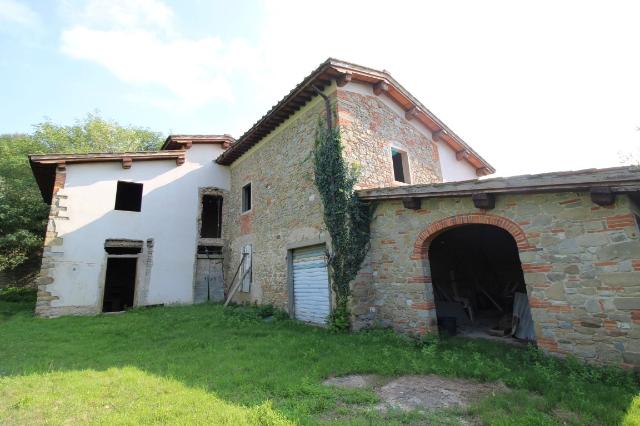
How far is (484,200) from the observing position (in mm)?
5500

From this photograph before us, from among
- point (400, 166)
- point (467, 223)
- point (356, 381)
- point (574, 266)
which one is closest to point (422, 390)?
point (356, 381)

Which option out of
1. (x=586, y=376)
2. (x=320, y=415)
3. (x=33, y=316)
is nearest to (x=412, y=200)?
(x=586, y=376)

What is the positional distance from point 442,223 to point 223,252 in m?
9.37

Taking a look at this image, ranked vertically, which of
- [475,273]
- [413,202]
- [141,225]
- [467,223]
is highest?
[141,225]

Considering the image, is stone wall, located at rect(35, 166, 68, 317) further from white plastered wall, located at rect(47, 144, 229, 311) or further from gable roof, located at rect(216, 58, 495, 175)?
gable roof, located at rect(216, 58, 495, 175)

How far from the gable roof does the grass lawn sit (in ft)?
19.6

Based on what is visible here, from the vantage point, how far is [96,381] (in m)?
4.57

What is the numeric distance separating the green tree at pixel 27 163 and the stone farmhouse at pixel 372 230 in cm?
207

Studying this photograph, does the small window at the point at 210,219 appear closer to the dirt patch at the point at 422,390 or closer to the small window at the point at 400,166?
the small window at the point at 400,166

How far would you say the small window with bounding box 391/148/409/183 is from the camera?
9.59 m

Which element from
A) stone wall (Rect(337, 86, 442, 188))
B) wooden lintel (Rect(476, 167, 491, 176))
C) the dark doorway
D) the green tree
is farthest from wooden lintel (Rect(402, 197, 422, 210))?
the green tree

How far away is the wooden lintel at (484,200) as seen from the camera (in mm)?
5469

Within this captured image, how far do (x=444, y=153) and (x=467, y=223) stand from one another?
6.53 m

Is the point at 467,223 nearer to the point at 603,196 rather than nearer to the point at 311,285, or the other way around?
the point at 603,196
